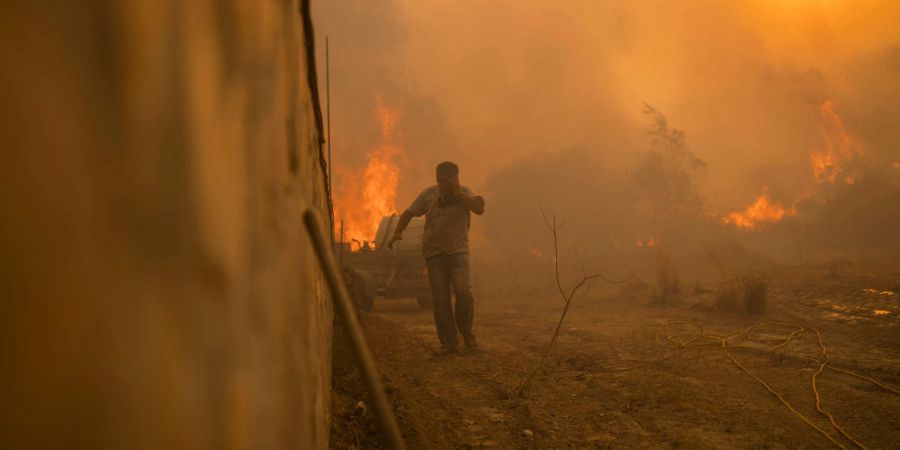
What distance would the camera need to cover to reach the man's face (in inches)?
198

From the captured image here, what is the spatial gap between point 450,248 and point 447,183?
2.13 ft

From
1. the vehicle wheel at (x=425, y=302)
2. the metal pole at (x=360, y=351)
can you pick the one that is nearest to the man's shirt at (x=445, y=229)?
the metal pole at (x=360, y=351)

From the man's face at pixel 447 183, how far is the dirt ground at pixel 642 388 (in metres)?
1.58

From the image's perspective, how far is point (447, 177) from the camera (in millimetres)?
5059

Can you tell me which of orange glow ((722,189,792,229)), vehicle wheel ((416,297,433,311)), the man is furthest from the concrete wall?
orange glow ((722,189,792,229))

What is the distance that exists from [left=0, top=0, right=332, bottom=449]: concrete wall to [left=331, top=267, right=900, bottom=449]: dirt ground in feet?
5.94

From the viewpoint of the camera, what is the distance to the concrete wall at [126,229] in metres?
0.39

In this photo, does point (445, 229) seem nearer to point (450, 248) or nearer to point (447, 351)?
point (450, 248)

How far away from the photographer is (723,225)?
29.7 metres

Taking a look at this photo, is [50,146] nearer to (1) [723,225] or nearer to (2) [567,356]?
(2) [567,356]

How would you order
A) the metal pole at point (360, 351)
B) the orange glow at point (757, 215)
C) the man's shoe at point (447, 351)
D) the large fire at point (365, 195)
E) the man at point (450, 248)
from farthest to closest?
the orange glow at point (757, 215)
the large fire at point (365, 195)
the man at point (450, 248)
the man's shoe at point (447, 351)
the metal pole at point (360, 351)

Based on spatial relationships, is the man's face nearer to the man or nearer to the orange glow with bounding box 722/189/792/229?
the man

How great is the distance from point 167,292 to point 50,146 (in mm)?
170

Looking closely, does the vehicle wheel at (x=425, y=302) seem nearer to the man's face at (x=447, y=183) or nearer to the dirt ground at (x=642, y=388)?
the dirt ground at (x=642, y=388)
